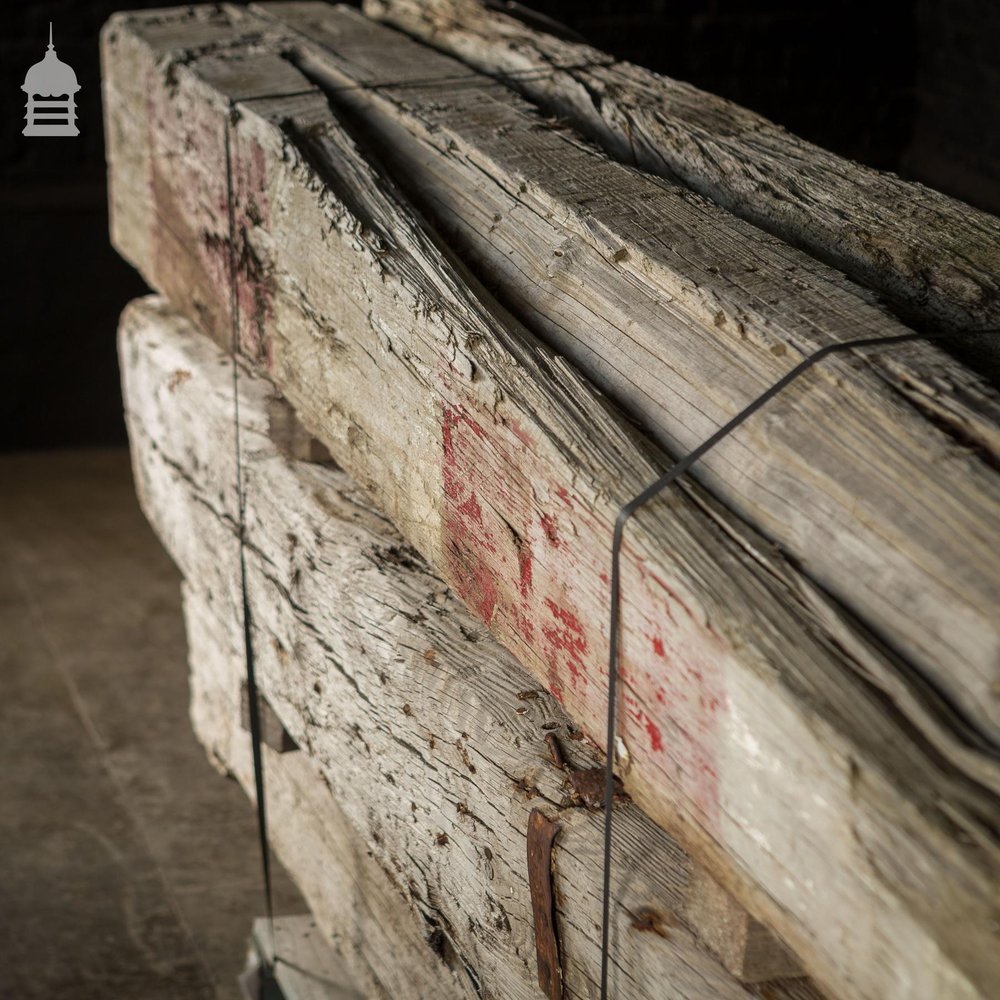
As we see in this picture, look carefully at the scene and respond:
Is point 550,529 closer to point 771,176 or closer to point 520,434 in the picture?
point 520,434

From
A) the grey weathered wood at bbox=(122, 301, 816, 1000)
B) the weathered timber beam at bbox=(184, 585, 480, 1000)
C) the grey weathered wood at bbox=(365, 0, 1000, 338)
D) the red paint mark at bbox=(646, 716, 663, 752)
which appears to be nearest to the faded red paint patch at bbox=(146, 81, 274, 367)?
the grey weathered wood at bbox=(122, 301, 816, 1000)

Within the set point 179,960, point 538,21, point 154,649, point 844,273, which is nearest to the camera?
point 844,273

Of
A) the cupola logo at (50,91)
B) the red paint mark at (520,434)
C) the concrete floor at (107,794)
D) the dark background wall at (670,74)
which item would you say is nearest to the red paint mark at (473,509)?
the red paint mark at (520,434)

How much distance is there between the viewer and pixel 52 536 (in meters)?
4.95

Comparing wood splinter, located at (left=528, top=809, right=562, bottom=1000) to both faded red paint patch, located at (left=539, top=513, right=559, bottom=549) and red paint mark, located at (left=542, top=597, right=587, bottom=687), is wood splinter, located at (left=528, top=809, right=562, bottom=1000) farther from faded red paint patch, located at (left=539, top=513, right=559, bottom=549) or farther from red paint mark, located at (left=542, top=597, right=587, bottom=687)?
faded red paint patch, located at (left=539, top=513, right=559, bottom=549)

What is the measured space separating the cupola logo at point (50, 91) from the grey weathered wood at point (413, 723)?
55cm

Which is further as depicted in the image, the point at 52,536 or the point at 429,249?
the point at 52,536

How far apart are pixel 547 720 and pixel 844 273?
563 mm

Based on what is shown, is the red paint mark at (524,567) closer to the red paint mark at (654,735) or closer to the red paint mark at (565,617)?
the red paint mark at (565,617)

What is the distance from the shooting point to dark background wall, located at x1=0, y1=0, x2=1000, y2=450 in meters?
5.33

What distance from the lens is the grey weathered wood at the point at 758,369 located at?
985mm

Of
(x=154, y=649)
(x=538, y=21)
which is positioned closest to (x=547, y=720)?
(x=538, y=21)

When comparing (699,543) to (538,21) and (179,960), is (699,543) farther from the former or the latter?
(179,960)

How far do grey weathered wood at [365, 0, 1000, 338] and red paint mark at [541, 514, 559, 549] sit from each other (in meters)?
0.41
